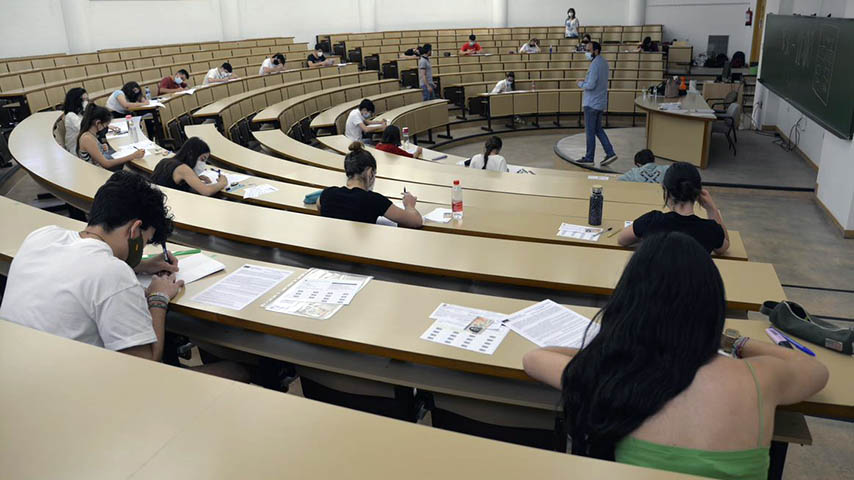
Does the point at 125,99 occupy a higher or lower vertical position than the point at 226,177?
higher

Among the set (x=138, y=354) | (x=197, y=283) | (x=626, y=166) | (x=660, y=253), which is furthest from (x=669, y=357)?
(x=626, y=166)

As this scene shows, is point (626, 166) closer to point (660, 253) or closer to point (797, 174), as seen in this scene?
point (797, 174)

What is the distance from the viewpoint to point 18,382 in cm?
189

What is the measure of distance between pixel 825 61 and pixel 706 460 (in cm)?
750

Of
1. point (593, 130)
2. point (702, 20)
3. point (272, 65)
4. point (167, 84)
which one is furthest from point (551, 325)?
point (702, 20)

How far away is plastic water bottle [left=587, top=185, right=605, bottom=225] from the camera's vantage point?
12.5 ft

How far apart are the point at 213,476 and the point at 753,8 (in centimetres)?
1882

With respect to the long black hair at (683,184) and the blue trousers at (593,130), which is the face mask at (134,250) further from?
the blue trousers at (593,130)

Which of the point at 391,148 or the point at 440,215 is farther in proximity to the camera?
the point at 391,148

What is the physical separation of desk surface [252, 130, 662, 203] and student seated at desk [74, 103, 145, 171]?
5.47 feet

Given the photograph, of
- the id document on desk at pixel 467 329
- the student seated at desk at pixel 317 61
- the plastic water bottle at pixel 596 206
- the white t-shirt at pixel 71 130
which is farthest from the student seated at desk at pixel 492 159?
the student seated at desk at pixel 317 61

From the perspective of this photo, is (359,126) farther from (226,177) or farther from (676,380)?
(676,380)

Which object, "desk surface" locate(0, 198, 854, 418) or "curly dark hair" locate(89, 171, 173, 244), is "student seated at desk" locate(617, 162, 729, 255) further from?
"curly dark hair" locate(89, 171, 173, 244)

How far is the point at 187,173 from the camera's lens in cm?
490
